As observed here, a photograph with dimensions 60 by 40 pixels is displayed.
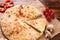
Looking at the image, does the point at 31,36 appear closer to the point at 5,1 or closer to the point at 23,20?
the point at 23,20

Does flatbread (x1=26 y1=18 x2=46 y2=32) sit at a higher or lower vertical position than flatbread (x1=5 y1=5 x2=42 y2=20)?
lower

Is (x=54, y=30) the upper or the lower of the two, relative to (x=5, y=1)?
lower

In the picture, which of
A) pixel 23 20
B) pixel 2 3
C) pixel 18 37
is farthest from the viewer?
pixel 2 3

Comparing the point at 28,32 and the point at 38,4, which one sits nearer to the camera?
the point at 28,32

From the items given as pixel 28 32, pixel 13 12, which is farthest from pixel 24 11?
pixel 28 32

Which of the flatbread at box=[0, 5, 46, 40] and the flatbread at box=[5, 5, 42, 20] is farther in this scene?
the flatbread at box=[5, 5, 42, 20]

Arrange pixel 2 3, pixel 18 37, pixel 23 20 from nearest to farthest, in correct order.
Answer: pixel 18 37 < pixel 23 20 < pixel 2 3

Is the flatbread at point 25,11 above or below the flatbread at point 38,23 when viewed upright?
above

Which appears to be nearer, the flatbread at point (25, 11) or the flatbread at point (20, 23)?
the flatbread at point (20, 23)
